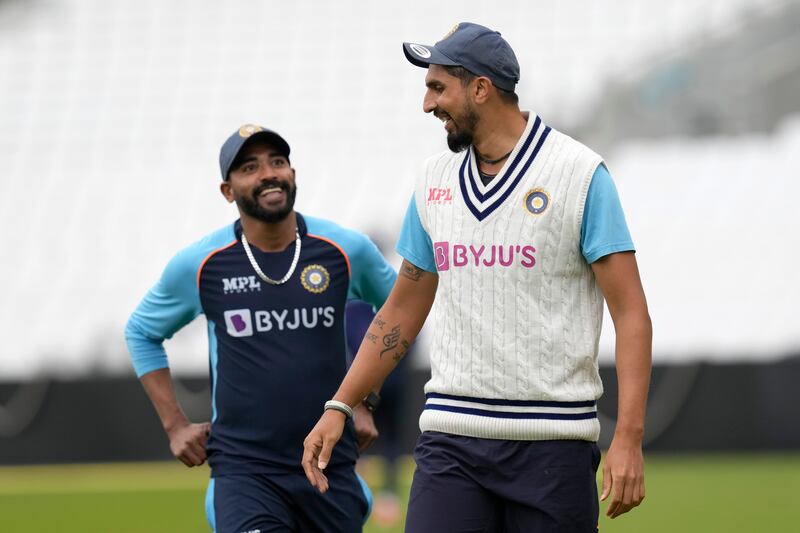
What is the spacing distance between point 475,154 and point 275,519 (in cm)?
161

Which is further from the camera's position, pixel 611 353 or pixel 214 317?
pixel 611 353

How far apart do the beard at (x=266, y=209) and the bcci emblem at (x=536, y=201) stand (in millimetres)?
1446

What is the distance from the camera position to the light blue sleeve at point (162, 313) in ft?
17.6

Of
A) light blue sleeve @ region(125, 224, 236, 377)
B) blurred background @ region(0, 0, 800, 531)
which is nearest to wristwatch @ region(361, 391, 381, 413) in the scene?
light blue sleeve @ region(125, 224, 236, 377)

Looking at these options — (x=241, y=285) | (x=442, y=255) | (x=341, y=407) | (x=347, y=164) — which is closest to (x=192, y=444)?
(x=241, y=285)

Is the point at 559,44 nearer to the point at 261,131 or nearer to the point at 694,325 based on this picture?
the point at 694,325

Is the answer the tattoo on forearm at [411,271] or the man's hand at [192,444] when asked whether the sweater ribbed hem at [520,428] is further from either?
the man's hand at [192,444]

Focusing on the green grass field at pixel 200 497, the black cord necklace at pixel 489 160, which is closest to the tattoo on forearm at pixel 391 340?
the black cord necklace at pixel 489 160

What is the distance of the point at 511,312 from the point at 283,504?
1438 mm

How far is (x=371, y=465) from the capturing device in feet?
47.1

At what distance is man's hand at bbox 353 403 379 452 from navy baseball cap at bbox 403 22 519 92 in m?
1.64

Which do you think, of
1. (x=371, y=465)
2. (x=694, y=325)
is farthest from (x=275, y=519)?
(x=694, y=325)

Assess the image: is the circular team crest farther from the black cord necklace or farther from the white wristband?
the white wristband

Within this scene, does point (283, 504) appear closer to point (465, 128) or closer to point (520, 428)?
point (520, 428)
